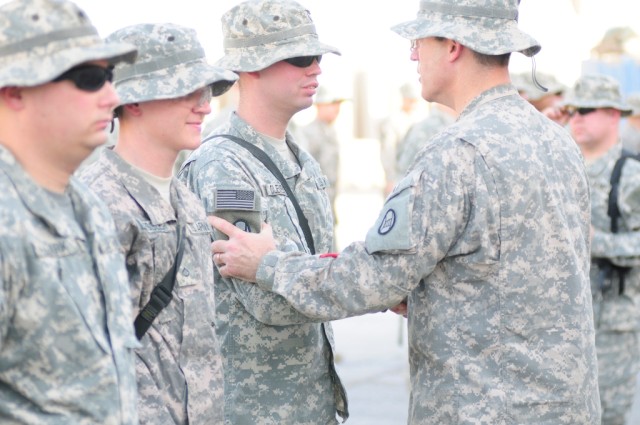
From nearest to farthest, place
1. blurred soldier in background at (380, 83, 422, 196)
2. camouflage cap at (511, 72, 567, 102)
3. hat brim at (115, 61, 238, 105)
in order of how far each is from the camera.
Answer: hat brim at (115, 61, 238, 105) → camouflage cap at (511, 72, 567, 102) → blurred soldier in background at (380, 83, 422, 196)

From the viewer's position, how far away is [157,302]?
124 inches

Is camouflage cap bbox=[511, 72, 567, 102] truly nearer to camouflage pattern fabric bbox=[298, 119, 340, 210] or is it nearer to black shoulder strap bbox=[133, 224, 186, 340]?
camouflage pattern fabric bbox=[298, 119, 340, 210]

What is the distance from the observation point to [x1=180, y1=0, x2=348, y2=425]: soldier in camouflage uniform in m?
3.96

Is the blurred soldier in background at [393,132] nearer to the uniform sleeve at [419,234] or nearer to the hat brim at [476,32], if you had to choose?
the hat brim at [476,32]

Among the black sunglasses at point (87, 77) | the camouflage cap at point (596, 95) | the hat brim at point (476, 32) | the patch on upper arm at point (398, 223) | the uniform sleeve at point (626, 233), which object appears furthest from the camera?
the camouflage cap at point (596, 95)

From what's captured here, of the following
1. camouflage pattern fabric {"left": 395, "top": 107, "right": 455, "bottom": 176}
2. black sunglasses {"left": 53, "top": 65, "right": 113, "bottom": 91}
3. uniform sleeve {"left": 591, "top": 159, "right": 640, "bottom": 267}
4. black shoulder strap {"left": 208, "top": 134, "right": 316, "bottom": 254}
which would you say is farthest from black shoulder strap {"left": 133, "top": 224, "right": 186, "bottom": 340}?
camouflage pattern fabric {"left": 395, "top": 107, "right": 455, "bottom": 176}

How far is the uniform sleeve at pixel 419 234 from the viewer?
3.49 meters

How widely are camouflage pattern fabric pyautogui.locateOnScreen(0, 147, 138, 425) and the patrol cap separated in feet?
2.69

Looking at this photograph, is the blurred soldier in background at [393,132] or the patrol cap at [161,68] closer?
the patrol cap at [161,68]

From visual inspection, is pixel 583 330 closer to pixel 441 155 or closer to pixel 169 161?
pixel 441 155

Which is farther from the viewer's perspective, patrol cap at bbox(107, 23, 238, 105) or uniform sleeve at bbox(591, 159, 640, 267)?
uniform sleeve at bbox(591, 159, 640, 267)

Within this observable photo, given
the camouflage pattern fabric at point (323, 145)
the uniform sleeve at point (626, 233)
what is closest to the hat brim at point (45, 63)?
the uniform sleeve at point (626, 233)

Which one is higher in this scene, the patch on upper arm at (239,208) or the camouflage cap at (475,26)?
the camouflage cap at (475,26)

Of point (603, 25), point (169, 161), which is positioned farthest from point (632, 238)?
point (603, 25)
